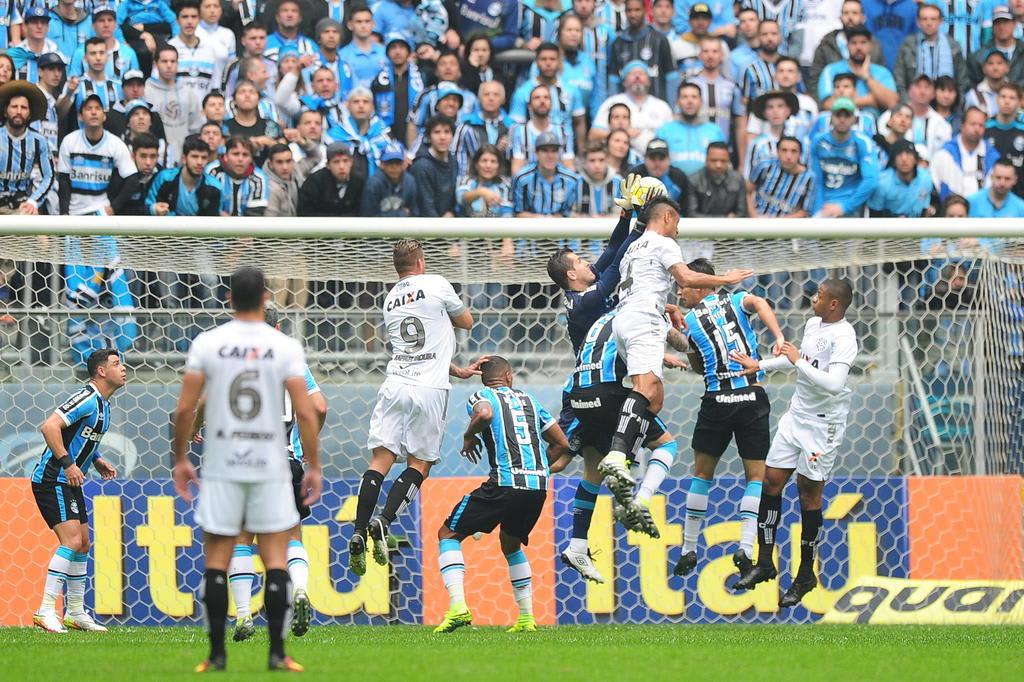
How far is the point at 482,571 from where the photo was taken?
12617 mm

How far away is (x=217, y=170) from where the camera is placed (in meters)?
13.9

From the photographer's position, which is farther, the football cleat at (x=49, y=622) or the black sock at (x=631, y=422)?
the football cleat at (x=49, y=622)

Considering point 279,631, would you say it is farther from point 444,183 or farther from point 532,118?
point 532,118

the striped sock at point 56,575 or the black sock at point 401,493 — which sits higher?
the black sock at point 401,493

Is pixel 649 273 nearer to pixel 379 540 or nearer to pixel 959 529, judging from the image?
pixel 379 540

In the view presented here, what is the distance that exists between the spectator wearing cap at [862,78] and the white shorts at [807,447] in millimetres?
6671

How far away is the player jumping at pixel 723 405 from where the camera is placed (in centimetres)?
1105

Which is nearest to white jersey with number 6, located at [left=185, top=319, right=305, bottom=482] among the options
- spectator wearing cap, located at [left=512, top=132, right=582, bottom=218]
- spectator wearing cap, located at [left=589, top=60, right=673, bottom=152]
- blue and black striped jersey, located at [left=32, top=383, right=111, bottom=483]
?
blue and black striped jersey, located at [left=32, top=383, right=111, bottom=483]

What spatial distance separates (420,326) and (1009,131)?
8.45 meters

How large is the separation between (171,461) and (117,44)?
516 centimetres

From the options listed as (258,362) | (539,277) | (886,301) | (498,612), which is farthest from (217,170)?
(258,362)

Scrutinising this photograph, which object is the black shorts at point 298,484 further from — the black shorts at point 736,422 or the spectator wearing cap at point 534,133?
the spectator wearing cap at point 534,133

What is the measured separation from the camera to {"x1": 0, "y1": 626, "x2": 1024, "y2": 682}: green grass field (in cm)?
743

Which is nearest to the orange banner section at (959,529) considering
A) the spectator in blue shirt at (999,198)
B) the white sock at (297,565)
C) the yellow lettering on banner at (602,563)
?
the yellow lettering on banner at (602,563)
